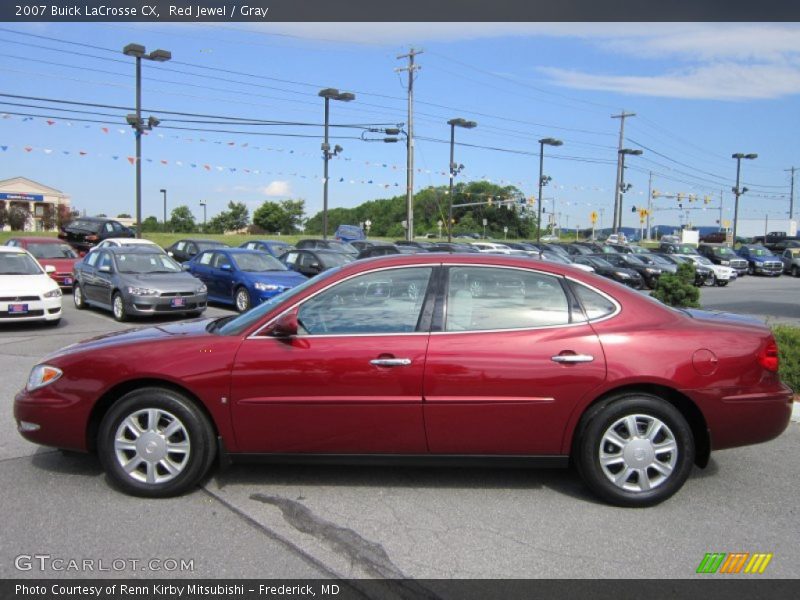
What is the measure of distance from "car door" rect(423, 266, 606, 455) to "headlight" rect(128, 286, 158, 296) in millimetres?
9992

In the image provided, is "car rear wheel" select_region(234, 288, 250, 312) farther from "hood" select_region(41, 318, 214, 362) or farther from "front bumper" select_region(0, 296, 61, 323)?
"hood" select_region(41, 318, 214, 362)

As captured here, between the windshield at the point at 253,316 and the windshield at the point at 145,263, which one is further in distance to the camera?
the windshield at the point at 145,263

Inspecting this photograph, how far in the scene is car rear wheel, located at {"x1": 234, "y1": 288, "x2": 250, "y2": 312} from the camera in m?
15.1

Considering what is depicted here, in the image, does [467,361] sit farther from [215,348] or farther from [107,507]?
[107,507]

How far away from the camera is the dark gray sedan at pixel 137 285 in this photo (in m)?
13.0

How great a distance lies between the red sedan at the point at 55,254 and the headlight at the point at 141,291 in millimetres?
5308

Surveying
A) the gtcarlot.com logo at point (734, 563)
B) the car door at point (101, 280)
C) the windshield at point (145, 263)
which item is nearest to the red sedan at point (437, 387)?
the gtcarlot.com logo at point (734, 563)

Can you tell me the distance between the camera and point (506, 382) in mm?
4137

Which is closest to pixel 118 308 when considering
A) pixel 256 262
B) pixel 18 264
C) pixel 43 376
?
pixel 18 264

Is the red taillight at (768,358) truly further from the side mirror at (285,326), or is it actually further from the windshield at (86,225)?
the windshield at (86,225)

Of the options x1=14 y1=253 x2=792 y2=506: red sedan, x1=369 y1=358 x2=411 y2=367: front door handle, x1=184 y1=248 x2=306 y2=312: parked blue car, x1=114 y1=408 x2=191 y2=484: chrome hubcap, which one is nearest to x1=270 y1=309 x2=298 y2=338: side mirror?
x1=14 y1=253 x2=792 y2=506: red sedan

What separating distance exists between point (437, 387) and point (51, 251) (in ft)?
53.8
